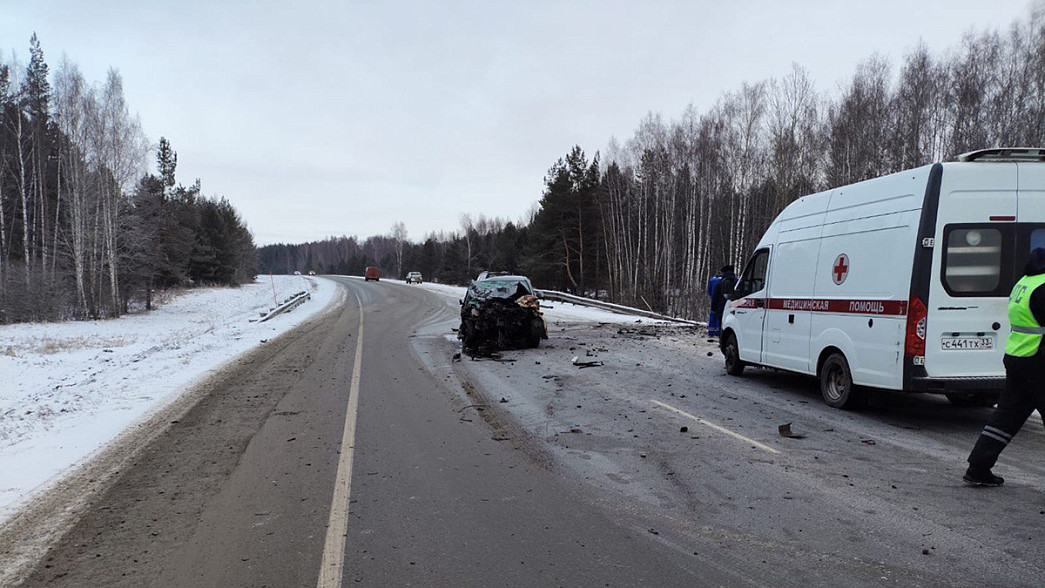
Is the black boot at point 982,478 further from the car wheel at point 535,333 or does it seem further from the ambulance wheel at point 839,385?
the car wheel at point 535,333

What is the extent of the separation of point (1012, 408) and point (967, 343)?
2027 millimetres

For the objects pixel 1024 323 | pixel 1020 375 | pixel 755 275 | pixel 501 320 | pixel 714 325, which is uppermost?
pixel 755 275

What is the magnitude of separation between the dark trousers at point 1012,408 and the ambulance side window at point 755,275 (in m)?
4.86

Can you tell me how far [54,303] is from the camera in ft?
89.7

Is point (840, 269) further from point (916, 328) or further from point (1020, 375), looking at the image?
point (1020, 375)

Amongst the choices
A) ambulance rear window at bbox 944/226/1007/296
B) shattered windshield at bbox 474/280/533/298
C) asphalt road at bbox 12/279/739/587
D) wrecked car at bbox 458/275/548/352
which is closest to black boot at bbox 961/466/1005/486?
ambulance rear window at bbox 944/226/1007/296

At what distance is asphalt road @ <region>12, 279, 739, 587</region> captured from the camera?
3.38 m

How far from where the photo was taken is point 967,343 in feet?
21.0

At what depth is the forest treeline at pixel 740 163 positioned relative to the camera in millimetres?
28266

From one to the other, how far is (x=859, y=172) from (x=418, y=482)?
34.9 m

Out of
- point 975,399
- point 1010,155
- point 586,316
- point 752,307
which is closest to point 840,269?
point 1010,155

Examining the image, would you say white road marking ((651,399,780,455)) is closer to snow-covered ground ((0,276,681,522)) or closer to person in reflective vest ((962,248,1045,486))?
person in reflective vest ((962,248,1045,486))

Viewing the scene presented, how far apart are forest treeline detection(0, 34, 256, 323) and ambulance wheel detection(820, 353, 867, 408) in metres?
32.4

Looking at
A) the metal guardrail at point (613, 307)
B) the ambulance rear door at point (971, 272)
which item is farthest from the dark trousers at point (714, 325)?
the ambulance rear door at point (971, 272)
